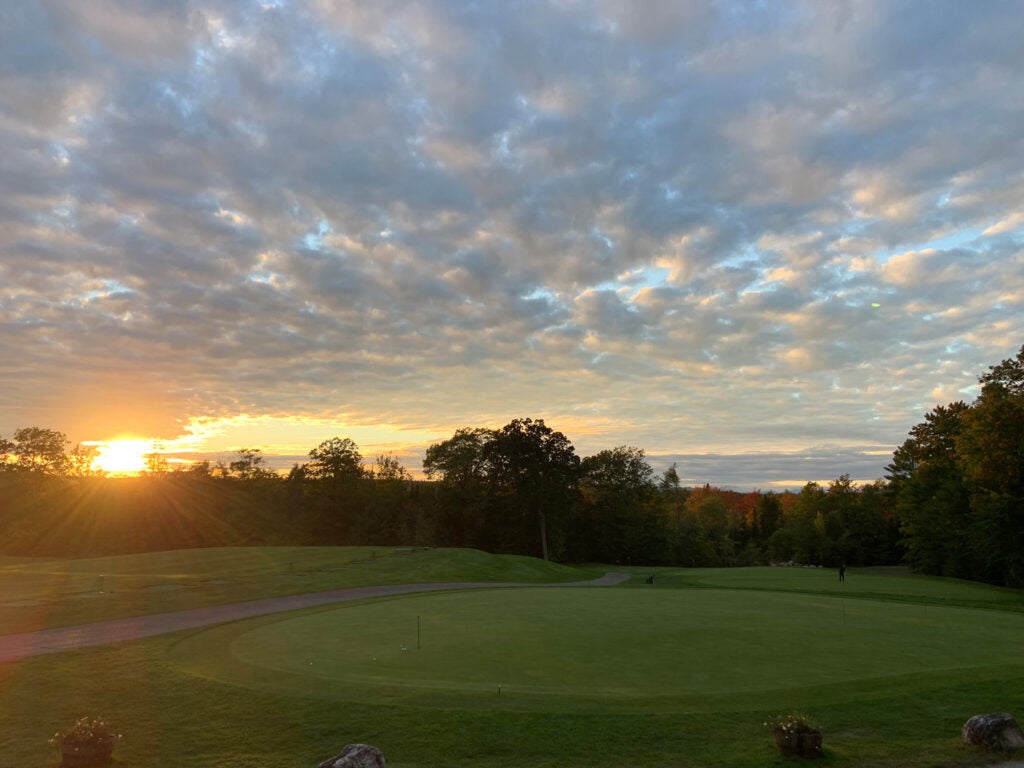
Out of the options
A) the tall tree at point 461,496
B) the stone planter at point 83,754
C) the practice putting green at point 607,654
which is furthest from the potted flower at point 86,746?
the tall tree at point 461,496

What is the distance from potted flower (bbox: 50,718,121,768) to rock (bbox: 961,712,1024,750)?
38.3 feet

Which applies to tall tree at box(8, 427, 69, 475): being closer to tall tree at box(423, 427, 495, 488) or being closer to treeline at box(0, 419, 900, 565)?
treeline at box(0, 419, 900, 565)

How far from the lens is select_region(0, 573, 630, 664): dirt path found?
56.7 feet

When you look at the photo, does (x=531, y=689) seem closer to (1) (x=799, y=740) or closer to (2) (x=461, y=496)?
(1) (x=799, y=740)

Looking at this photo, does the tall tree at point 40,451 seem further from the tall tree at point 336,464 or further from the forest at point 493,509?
the tall tree at point 336,464

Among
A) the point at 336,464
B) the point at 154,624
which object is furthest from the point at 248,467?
the point at 154,624

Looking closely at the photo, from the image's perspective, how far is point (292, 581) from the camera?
3350 cm

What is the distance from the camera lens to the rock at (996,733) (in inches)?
335

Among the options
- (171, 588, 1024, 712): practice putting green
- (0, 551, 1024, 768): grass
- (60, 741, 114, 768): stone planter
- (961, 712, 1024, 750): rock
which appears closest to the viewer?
(60, 741, 114, 768): stone planter

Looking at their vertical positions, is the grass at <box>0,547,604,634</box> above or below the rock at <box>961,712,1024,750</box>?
below

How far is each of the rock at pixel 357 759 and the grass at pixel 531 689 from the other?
1.26 meters

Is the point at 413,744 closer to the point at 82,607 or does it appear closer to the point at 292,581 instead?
the point at 82,607

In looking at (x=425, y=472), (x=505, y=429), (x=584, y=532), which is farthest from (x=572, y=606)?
(x=425, y=472)

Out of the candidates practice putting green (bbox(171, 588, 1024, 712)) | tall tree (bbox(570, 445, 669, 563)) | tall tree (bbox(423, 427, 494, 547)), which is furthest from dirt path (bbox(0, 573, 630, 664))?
tall tree (bbox(570, 445, 669, 563))
